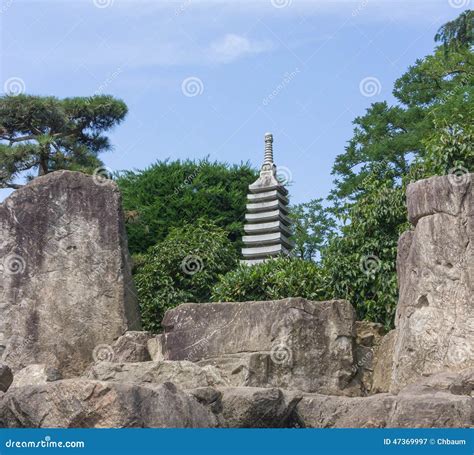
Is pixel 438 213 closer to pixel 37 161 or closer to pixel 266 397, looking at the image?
pixel 266 397

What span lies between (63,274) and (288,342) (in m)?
3.80

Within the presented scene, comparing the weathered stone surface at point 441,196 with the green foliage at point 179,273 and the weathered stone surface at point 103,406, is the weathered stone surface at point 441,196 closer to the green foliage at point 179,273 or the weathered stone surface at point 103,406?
the weathered stone surface at point 103,406

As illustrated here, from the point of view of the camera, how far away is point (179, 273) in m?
18.3

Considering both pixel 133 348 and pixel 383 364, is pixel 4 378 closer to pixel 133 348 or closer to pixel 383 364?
pixel 133 348

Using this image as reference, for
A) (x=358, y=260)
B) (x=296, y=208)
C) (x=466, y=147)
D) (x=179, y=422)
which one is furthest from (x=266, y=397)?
(x=296, y=208)

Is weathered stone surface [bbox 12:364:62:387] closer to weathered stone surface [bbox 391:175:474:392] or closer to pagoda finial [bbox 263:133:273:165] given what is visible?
weathered stone surface [bbox 391:175:474:392]

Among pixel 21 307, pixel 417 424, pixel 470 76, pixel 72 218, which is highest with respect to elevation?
pixel 470 76

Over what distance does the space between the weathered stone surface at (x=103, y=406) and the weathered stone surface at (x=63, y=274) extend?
16.3ft

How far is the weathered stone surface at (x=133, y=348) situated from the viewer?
13539mm

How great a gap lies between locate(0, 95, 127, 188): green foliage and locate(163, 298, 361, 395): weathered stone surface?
10446mm

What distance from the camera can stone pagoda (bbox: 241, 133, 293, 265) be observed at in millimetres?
23500

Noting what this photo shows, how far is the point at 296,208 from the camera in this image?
32375mm

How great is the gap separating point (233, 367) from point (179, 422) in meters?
3.45

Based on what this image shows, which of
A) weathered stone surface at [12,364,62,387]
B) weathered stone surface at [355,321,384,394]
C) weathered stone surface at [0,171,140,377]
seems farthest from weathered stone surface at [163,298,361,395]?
weathered stone surface at [0,171,140,377]
